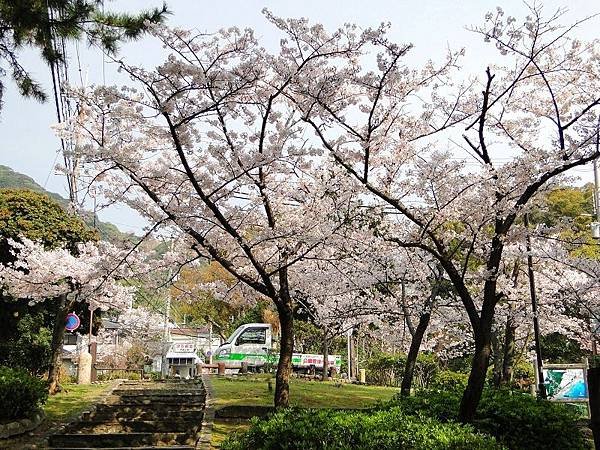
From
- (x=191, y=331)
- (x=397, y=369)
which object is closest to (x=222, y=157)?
(x=397, y=369)

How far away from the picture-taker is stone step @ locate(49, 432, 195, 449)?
7.72 m

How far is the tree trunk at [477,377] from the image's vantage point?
21.2 feet

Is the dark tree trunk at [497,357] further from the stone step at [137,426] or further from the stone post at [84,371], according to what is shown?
the stone post at [84,371]

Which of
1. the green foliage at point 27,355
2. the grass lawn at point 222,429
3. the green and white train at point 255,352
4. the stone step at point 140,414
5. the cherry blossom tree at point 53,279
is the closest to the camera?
the grass lawn at point 222,429

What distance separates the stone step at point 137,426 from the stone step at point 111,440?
0.66 meters

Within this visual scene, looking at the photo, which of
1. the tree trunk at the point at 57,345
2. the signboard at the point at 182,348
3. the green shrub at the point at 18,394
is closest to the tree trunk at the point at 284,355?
the green shrub at the point at 18,394

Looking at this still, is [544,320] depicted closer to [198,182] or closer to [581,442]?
[581,442]

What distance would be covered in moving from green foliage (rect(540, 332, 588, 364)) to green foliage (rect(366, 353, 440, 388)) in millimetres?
4124

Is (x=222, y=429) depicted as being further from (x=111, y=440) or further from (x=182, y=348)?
(x=182, y=348)

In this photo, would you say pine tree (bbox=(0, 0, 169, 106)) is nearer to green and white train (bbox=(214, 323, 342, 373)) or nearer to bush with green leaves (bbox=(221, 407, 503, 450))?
bush with green leaves (bbox=(221, 407, 503, 450))

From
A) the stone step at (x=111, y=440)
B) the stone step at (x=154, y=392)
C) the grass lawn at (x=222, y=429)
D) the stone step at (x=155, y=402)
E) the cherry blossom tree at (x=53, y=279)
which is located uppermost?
the cherry blossom tree at (x=53, y=279)

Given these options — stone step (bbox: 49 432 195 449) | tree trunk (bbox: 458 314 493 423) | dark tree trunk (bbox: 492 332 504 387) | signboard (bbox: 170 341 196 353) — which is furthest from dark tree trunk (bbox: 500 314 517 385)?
signboard (bbox: 170 341 196 353)

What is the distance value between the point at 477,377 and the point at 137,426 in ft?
18.2

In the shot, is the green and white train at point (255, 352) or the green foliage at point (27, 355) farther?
the green and white train at point (255, 352)
